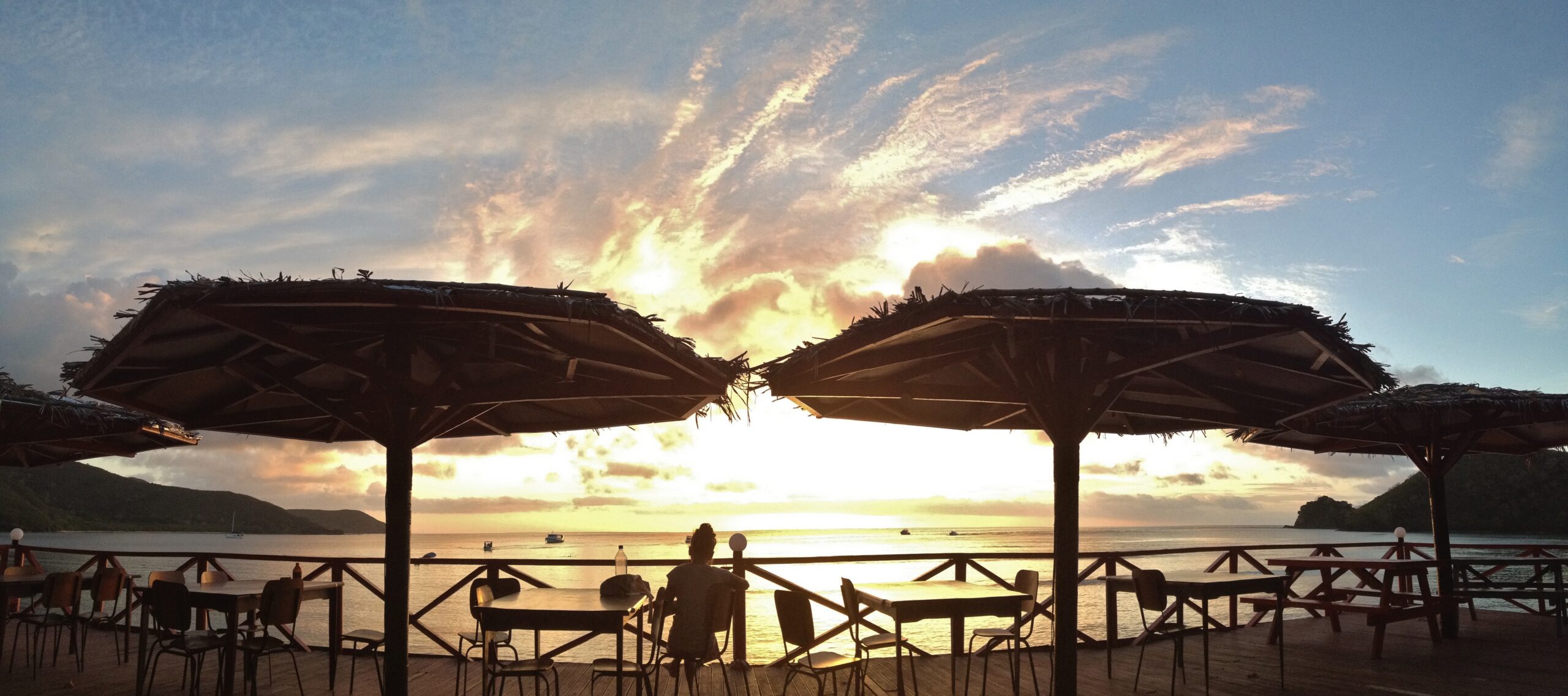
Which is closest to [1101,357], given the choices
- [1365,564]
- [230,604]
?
[1365,564]

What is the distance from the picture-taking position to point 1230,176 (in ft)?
35.0

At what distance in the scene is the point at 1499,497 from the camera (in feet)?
188

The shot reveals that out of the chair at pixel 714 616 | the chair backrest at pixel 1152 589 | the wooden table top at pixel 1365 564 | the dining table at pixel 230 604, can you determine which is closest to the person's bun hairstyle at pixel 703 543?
the chair at pixel 714 616

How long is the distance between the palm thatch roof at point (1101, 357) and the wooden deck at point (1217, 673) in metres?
2.13

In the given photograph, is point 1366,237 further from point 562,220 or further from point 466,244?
point 466,244

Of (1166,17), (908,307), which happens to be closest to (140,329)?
(908,307)

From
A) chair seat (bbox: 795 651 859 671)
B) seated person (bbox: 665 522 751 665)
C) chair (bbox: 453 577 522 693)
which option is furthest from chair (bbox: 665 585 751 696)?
chair (bbox: 453 577 522 693)

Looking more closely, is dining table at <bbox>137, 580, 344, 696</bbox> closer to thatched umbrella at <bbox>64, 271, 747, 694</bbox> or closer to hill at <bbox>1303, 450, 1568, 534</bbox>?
thatched umbrella at <bbox>64, 271, 747, 694</bbox>

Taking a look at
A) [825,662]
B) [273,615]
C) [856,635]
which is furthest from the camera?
[856,635]

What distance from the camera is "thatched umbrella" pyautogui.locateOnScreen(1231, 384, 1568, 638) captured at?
9078 mm

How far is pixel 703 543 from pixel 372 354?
3.04m

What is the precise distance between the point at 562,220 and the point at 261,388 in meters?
4.43

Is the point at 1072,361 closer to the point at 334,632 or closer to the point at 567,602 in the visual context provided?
the point at 567,602

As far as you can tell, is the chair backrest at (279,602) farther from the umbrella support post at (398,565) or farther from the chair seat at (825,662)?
the chair seat at (825,662)
